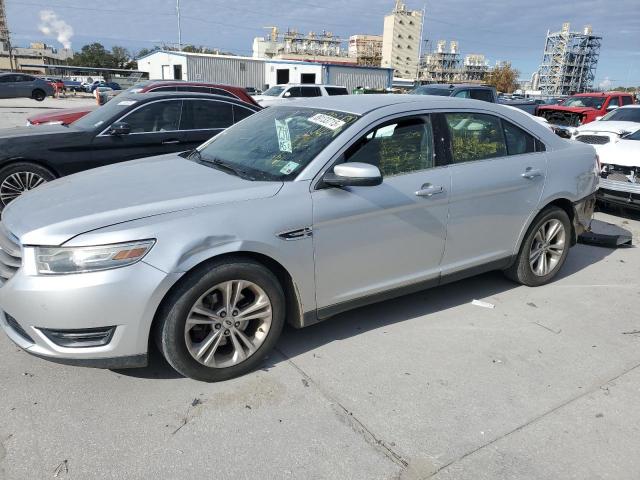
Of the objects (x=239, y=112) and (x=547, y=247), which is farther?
(x=239, y=112)

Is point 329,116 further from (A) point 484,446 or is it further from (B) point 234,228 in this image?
(A) point 484,446

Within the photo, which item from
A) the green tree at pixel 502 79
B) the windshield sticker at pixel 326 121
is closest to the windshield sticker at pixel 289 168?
the windshield sticker at pixel 326 121

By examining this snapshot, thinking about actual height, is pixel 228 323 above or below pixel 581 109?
below

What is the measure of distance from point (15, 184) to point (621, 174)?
8091 mm

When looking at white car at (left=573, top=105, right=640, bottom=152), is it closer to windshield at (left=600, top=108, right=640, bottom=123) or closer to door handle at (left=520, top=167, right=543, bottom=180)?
windshield at (left=600, top=108, right=640, bottom=123)

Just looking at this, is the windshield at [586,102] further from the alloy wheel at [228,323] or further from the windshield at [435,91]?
the alloy wheel at [228,323]

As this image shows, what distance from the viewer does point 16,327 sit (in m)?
2.78

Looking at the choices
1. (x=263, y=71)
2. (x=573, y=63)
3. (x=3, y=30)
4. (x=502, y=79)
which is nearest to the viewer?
(x=263, y=71)

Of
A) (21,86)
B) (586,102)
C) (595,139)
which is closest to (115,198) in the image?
(595,139)

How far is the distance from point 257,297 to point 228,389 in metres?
0.57

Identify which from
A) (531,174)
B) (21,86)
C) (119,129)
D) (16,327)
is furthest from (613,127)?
(21,86)

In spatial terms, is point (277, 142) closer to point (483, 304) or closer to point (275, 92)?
point (483, 304)

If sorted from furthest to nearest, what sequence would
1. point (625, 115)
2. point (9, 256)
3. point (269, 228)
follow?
point (625, 115) → point (269, 228) → point (9, 256)

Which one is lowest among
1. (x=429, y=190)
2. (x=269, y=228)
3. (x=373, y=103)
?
(x=269, y=228)
